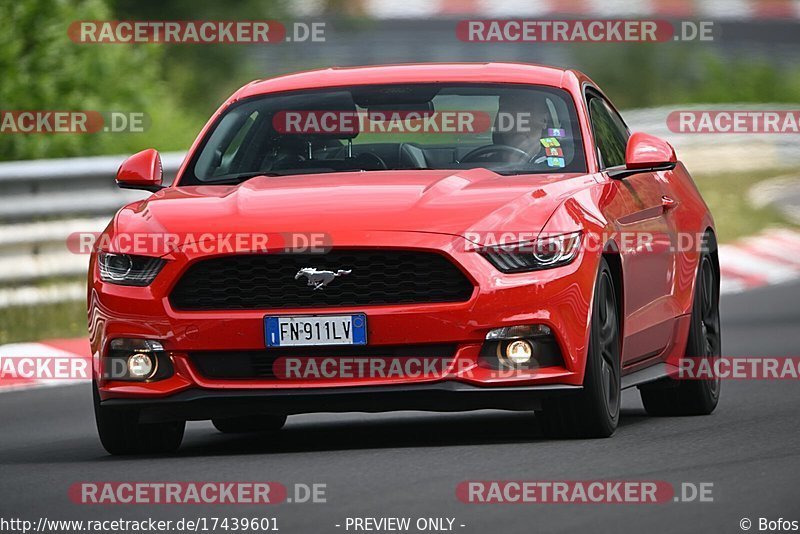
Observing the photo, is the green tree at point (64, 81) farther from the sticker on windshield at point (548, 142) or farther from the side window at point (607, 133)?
the sticker on windshield at point (548, 142)

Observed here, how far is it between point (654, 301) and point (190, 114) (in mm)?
25781

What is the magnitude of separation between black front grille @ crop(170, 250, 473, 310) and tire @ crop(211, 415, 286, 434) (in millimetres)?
1927

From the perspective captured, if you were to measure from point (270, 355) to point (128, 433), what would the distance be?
2.97 ft

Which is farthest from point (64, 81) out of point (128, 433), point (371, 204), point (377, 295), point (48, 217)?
point (377, 295)

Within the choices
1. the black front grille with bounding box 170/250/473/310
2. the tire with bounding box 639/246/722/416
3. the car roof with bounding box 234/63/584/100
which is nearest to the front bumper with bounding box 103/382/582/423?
the black front grille with bounding box 170/250/473/310

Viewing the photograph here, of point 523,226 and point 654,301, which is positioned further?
point 654,301

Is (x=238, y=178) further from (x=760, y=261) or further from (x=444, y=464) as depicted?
(x=760, y=261)

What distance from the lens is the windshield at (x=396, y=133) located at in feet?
30.7

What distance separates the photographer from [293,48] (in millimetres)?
39844

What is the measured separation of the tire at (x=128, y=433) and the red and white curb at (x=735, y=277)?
12.9 ft

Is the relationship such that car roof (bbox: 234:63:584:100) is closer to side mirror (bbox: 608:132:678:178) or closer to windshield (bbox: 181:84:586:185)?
windshield (bbox: 181:84:586:185)

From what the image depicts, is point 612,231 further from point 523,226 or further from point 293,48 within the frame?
point 293,48

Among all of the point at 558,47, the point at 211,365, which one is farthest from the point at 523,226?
the point at 558,47

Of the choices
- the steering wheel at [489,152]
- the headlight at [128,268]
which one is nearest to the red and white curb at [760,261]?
the steering wheel at [489,152]
